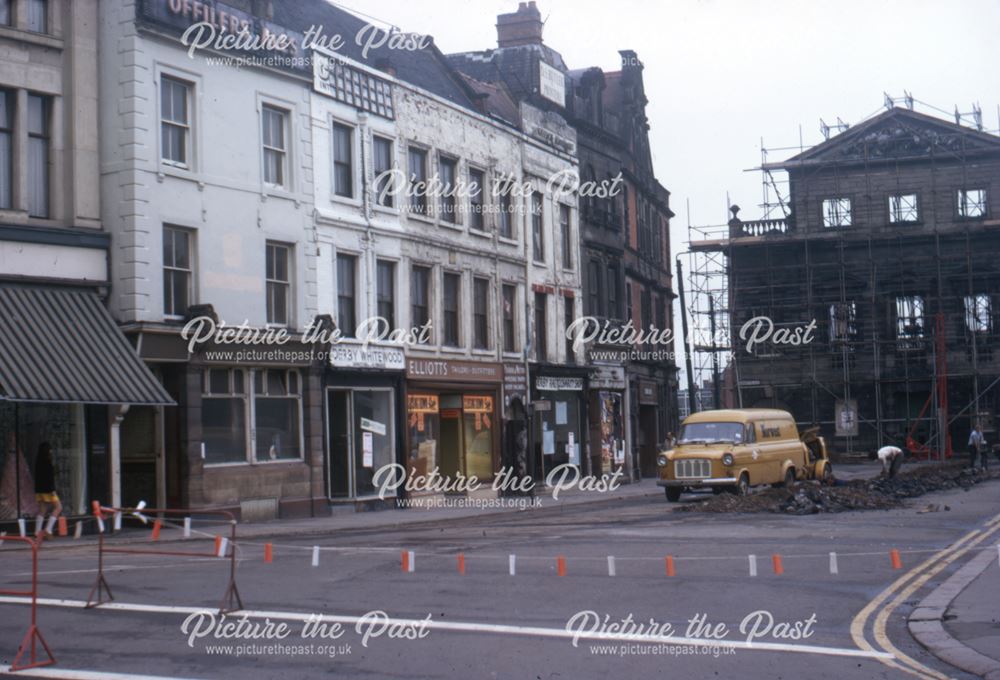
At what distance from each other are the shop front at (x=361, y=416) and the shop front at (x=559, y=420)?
295 inches

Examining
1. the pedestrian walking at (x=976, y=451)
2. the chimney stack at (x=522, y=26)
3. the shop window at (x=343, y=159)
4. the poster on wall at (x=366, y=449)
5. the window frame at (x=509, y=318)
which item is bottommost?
the pedestrian walking at (x=976, y=451)

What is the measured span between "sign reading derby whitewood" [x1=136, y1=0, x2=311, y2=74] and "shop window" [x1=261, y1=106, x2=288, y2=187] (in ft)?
3.62

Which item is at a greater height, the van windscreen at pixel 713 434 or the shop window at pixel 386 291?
the shop window at pixel 386 291

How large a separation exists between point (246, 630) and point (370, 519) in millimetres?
16970

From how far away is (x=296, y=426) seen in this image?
29453 mm

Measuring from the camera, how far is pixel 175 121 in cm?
2661

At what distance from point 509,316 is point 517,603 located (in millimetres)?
27219

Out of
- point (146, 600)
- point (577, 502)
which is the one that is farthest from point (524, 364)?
point (146, 600)

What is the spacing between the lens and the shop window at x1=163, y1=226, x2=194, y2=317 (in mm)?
26094

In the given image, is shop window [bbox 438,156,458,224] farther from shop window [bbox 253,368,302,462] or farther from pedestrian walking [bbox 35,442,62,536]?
pedestrian walking [bbox 35,442,62,536]

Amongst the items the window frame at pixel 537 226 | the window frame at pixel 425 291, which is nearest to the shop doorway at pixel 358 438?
the window frame at pixel 425 291

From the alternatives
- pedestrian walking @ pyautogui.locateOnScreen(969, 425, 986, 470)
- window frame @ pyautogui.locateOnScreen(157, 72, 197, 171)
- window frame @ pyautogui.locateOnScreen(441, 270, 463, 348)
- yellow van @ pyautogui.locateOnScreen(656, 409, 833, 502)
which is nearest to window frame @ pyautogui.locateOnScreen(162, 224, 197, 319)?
window frame @ pyautogui.locateOnScreen(157, 72, 197, 171)

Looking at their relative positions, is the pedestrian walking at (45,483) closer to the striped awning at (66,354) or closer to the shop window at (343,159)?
the striped awning at (66,354)

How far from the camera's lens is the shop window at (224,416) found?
26.7 m
